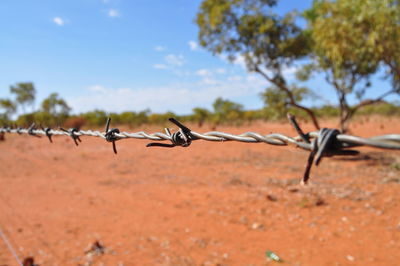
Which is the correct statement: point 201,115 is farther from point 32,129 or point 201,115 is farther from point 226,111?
point 32,129

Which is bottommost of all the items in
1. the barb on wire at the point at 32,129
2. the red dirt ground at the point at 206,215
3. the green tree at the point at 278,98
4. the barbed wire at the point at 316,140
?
the red dirt ground at the point at 206,215

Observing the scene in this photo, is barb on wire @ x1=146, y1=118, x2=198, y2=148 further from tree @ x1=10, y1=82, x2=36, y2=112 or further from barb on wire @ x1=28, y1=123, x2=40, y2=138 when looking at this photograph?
tree @ x1=10, y1=82, x2=36, y2=112

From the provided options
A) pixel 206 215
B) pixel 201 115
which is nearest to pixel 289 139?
pixel 206 215

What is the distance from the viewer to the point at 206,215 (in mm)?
4891

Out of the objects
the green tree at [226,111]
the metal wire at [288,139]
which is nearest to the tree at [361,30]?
the metal wire at [288,139]

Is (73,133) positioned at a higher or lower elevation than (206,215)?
higher

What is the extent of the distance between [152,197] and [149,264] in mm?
2716

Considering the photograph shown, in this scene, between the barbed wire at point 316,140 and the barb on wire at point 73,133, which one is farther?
the barb on wire at point 73,133

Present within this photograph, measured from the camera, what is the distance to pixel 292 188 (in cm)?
605

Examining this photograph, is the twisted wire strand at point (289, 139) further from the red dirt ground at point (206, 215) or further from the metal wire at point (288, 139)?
the red dirt ground at point (206, 215)

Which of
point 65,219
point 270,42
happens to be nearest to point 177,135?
point 65,219

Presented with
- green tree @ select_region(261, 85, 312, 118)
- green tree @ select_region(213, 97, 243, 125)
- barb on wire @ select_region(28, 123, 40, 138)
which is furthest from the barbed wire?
green tree @ select_region(213, 97, 243, 125)

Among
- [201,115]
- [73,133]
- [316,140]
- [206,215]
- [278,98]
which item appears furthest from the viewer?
[201,115]

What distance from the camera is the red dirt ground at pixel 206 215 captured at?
11.8 ft
